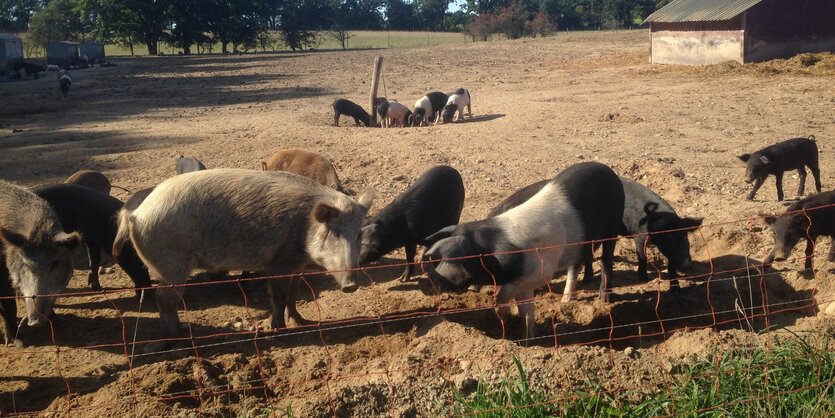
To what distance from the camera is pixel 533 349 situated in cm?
473

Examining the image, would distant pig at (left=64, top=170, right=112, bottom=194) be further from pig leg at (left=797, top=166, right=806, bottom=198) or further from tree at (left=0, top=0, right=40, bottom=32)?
tree at (left=0, top=0, right=40, bottom=32)

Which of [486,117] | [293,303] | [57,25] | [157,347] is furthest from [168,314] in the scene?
[57,25]

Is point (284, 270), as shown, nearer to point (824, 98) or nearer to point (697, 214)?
point (697, 214)

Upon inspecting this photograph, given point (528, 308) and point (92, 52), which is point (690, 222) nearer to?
point (528, 308)

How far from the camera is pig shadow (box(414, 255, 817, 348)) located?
5930 mm

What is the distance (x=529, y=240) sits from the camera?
5605mm

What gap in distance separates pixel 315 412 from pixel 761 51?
21.2 metres

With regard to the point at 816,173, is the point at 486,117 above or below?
above

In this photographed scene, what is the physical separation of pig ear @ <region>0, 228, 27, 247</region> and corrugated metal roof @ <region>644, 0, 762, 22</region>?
67.0 ft

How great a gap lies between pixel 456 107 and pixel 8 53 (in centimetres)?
2661

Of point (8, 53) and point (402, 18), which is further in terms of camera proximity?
point (402, 18)

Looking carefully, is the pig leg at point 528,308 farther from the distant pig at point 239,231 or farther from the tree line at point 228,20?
the tree line at point 228,20

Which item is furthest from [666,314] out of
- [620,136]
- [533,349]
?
[620,136]

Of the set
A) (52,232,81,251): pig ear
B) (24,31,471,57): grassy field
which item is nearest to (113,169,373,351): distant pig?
(52,232,81,251): pig ear
